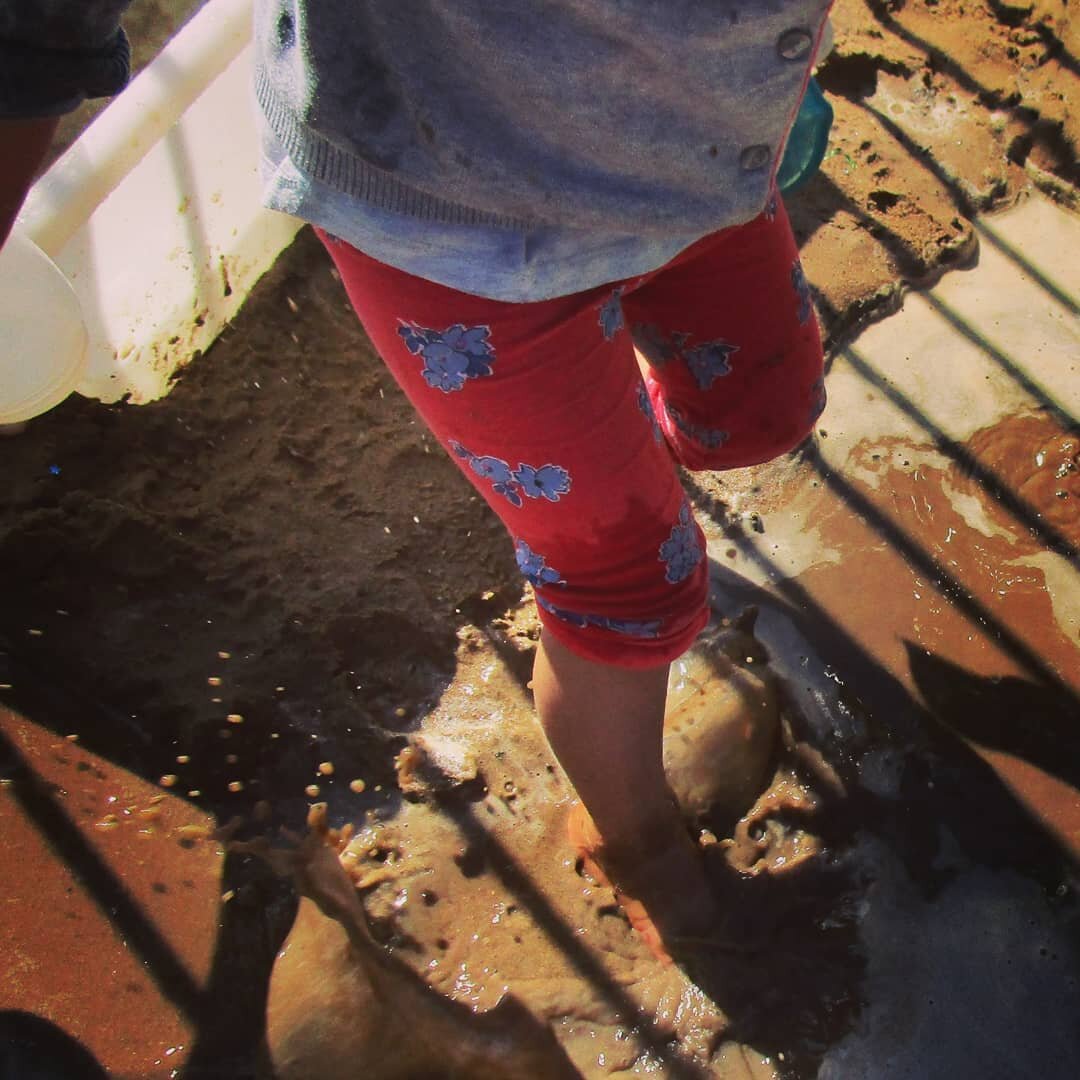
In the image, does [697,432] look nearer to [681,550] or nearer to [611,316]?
[681,550]

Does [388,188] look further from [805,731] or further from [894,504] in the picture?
[894,504]

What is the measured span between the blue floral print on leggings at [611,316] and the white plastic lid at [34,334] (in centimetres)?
133

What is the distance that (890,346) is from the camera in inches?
91.5

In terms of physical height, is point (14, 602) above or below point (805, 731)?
below

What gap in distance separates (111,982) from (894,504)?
1.64 m

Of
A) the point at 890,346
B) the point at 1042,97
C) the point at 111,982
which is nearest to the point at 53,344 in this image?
the point at 111,982

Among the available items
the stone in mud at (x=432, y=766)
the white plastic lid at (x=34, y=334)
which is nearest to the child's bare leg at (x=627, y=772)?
the stone in mud at (x=432, y=766)

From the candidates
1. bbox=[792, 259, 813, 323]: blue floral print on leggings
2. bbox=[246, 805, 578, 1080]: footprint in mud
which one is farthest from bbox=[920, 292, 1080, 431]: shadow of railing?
bbox=[246, 805, 578, 1080]: footprint in mud

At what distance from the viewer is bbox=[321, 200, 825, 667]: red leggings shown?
3.19 ft

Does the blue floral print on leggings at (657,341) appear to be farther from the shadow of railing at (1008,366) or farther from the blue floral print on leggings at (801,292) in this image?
the shadow of railing at (1008,366)

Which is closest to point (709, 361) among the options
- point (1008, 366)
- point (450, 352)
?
point (450, 352)

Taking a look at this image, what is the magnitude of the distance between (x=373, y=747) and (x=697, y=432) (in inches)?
34.0

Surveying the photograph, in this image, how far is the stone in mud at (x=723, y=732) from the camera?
6.13 ft

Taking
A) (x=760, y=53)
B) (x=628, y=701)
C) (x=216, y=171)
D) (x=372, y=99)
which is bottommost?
(x=216, y=171)
